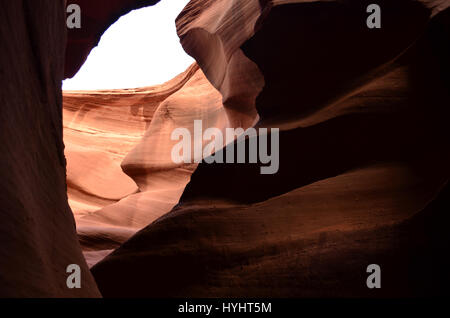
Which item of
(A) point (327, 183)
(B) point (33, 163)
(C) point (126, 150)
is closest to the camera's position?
(B) point (33, 163)

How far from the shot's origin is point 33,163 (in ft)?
8.15

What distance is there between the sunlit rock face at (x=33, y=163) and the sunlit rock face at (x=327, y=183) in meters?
1.05

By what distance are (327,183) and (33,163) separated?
231 cm

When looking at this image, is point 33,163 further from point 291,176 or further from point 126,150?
point 126,150

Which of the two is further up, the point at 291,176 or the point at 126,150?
the point at 126,150

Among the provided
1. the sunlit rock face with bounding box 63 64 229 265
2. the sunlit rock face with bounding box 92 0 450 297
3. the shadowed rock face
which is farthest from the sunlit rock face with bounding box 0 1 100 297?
the sunlit rock face with bounding box 63 64 229 265

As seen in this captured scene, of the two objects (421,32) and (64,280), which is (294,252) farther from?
(421,32)

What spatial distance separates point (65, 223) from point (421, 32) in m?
3.19

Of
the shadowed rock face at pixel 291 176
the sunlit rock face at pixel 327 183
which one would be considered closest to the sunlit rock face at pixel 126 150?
the shadowed rock face at pixel 291 176

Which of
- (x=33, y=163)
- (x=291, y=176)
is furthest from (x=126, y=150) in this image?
(x=33, y=163)

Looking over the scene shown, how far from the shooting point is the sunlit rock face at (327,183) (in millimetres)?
3277

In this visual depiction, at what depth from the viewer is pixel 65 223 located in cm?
281

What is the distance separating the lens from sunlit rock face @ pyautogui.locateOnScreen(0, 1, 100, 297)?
76.6 inches

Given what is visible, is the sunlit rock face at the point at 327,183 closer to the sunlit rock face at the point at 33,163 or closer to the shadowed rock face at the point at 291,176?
the shadowed rock face at the point at 291,176
